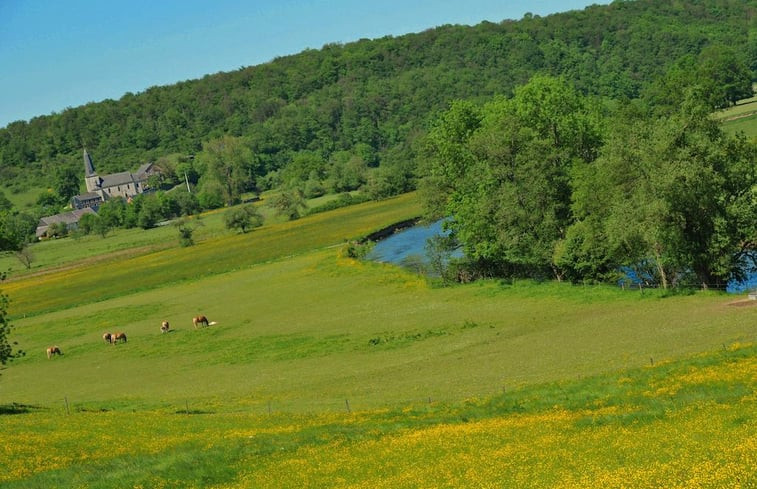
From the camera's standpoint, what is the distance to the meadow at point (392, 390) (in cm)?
2578

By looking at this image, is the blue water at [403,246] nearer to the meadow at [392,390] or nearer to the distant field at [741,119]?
the meadow at [392,390]

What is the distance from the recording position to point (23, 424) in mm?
40125

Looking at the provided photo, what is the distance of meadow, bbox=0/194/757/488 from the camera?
25.8 m

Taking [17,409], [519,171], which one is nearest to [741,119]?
[519,171]

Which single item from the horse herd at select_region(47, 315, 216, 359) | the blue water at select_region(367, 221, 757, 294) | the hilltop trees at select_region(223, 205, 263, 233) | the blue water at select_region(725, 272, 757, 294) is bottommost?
the blue water at select_region(725, 272, 757, 294)

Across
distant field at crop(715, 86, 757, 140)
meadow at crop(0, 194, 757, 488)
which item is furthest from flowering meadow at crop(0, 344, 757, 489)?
distant field at crop(715, 86, 757, 140)

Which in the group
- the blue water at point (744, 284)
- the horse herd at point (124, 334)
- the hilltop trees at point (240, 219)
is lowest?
the blue water at point (744, 284)

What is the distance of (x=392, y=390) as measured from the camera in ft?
149

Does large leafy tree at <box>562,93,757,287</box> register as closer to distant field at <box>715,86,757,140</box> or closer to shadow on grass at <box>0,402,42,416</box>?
shadow on grass at <box>0,402,42,416</box>

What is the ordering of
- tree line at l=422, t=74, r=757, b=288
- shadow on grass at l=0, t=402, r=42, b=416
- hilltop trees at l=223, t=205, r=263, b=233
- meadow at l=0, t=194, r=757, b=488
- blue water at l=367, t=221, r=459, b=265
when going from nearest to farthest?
1. meadow at l=0, t=194, r=757, b=488
2. shadow on grass at l=0, t=402, r=42, b=416
3. tree line at l=422, t=74, r=757, b=288
4. blue water at l=367, t=221, r=459, b=265
5. hilltop trees at l=223, t=205, r=263, b=233

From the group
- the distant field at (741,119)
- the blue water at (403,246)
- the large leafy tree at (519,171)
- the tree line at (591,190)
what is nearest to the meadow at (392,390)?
the tree line at (591,190)

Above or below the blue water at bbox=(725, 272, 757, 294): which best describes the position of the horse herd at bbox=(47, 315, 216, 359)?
above

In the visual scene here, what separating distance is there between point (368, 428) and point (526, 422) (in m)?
7.11

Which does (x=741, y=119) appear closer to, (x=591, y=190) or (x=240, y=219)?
(x=240, y=219)
